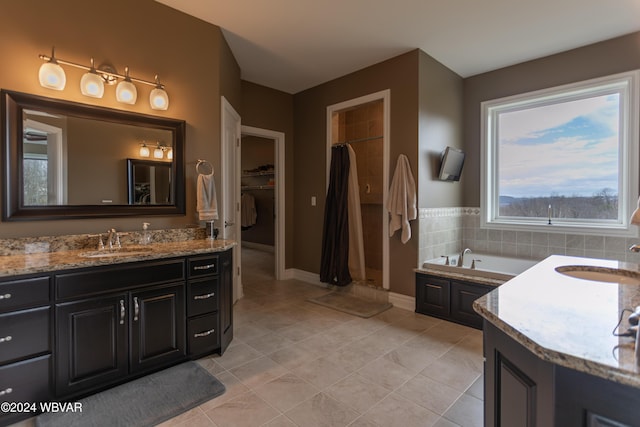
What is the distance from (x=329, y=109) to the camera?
4.39 metres

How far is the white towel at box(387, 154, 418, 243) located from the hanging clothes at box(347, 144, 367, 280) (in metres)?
0.60

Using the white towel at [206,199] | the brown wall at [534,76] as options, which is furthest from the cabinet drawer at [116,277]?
the brown wall at [534,76]

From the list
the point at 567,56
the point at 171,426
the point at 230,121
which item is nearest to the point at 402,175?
the point at 230,121

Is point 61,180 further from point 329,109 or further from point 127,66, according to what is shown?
point 329,109

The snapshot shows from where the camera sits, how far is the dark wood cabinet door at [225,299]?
249 cm

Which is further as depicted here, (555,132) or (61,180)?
(555,132)

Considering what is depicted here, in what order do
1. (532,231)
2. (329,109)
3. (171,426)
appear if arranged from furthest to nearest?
(329,109)
(532,231)
(171,426)

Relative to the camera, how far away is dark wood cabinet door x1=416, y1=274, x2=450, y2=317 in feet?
10.8

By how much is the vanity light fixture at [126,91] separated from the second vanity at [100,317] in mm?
1166

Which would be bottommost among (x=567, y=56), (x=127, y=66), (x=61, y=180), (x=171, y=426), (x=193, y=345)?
(x=171, y=426)

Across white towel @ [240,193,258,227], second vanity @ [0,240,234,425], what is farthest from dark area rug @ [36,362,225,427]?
white towel @ [240,193,258,227]

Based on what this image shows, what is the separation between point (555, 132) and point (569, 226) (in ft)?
3.53

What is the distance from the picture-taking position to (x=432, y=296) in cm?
339

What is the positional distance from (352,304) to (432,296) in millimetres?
916
